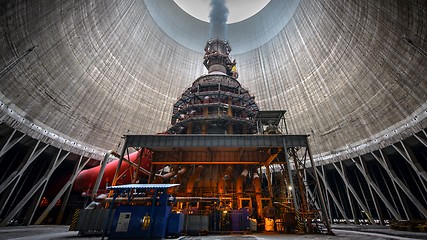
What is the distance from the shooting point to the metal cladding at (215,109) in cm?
2148

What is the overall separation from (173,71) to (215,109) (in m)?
18.4

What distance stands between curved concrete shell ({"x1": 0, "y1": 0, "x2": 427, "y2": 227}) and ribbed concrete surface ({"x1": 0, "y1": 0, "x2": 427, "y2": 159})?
0.36 ft

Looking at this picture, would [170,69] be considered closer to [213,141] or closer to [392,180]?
[213,141]

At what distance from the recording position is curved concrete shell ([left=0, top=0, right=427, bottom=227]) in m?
16.7

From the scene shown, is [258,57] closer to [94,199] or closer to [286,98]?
[286,98]

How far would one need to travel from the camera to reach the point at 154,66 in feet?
113

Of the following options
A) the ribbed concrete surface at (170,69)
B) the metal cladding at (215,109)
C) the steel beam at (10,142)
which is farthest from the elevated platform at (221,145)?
the ribbed concrete surface at (170,69)

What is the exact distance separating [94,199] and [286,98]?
29.5 metres

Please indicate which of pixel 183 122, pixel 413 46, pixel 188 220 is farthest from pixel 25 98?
pixel 413 46

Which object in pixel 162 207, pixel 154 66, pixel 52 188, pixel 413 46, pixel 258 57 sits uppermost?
pixel 258 57

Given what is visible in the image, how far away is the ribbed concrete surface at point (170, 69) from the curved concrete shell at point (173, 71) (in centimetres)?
11

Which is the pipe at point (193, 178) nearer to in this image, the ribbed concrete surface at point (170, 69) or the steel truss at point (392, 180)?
the ribbed concrete surface at point (170, 69)

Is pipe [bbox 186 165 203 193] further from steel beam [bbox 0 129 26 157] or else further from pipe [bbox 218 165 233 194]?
steel beam [bbox 0 129 26 157]

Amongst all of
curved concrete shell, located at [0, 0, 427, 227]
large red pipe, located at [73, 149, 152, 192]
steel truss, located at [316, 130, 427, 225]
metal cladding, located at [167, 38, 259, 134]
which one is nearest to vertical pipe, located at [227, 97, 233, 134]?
metal cladding, located at [167, 38, 259, 134]
